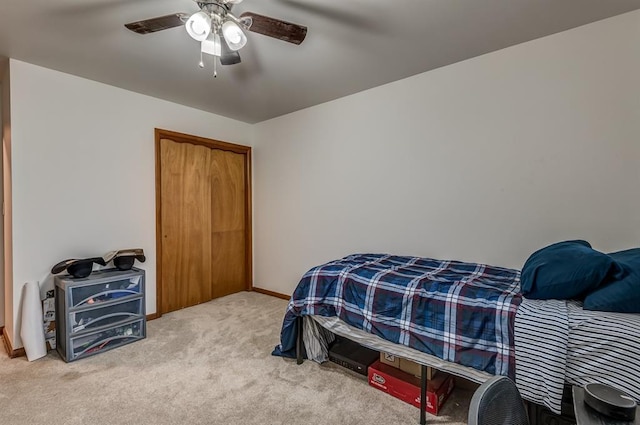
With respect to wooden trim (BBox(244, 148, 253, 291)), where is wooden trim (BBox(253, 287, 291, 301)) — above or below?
below

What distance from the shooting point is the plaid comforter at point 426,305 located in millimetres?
1544

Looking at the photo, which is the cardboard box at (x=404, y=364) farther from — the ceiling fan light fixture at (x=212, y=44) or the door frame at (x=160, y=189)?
the door frame at (x=160, y=189)

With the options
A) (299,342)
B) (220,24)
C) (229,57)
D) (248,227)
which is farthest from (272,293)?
(220,24)

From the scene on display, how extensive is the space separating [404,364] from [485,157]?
1.75 metres

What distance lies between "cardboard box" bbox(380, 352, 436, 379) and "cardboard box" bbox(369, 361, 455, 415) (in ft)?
0.07

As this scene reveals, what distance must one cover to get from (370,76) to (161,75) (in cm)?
195

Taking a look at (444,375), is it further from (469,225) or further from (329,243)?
(329,243)

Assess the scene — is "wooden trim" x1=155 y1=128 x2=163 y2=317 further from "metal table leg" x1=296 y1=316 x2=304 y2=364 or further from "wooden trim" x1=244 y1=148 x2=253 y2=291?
"metal table leg" x1=296 y1=316 x2=304 y2=364

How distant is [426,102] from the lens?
9.14ft

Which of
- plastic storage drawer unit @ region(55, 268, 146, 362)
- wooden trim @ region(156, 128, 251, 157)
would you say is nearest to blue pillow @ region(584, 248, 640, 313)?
plastic storage drawer unit @ region(55, 268, 146, 362)

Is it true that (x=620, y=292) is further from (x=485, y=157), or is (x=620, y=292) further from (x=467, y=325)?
(x=485, y=157)

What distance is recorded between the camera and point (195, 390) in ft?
6.66

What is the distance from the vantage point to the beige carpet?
178 centimetres

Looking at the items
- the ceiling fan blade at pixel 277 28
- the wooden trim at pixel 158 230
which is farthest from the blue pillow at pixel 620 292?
the wooden trim at pixel 158 230
